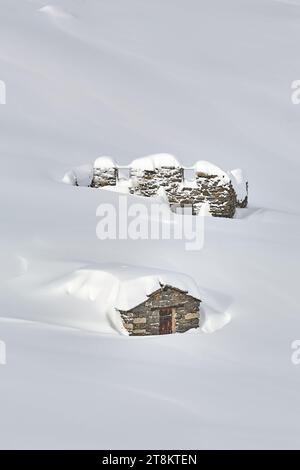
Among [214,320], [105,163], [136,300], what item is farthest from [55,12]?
[136,300]

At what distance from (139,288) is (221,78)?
35.0m

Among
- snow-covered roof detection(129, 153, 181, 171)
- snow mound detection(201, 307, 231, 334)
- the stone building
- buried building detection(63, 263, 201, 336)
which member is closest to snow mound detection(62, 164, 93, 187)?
snow-covered roof detection(129, 153, 181, 171)

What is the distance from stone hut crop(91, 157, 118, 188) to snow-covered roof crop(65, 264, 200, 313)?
9304mm

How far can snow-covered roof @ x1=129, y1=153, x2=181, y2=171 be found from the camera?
109ft

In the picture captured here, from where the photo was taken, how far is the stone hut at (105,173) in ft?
110

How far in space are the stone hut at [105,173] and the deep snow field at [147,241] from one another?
50.6 inches

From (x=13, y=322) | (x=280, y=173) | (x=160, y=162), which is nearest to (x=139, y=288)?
(x=13, y=322)

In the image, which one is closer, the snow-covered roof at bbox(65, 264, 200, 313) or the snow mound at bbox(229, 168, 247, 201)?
the snow-covered roof at bbox(65, 264, 200, 313)

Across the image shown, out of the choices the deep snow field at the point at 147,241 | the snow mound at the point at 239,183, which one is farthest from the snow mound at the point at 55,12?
the snow mound at the point at 239,183

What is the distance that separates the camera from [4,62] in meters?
49.1

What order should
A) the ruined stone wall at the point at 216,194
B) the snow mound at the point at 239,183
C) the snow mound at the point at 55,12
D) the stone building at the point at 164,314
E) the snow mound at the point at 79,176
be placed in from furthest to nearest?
the snow mound at the point at 55,12 < the snow mound at the point at 239,183 < the snow mound at the point at 79,176 < the ruined stone wall at the point at 216,194 < the stone building at the point at 164,314

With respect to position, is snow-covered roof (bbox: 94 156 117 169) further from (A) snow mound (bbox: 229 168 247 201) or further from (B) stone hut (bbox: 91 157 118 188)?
(A) snow mound (bbox: 229 168 247 201)

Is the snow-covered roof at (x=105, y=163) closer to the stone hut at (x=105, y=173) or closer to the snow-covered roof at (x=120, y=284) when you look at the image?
the stone hut at (x=105, y=173)

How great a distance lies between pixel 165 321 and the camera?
23.2m
